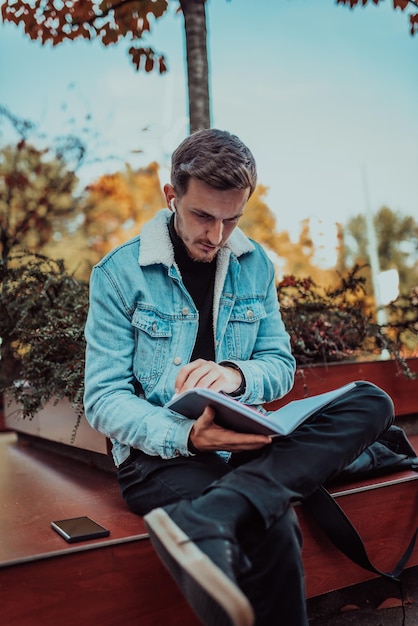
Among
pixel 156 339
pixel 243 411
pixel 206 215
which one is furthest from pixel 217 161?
pixel 243 411

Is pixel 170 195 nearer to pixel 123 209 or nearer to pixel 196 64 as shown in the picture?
pixel 196 64

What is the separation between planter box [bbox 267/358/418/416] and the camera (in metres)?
2.62

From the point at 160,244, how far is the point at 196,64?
149 centimetres

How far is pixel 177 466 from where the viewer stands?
1531mm

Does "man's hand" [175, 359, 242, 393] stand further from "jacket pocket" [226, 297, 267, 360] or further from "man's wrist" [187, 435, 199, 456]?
"jacket pocket" [226, 297, 267, 360]

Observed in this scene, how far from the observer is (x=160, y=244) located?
1.76 meters

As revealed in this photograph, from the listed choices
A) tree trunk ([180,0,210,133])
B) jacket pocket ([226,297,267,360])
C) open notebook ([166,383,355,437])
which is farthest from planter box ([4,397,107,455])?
tree trunk ([180,0,210,133])

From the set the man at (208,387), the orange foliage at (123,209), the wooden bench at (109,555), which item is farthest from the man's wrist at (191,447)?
the orange foliage at (123,209)

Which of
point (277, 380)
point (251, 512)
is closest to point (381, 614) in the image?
point (277, 380)

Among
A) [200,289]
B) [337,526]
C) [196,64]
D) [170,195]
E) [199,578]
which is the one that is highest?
[196,64]

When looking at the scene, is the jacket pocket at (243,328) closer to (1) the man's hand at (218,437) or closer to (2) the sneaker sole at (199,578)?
(1) the man's hand at (218,437)

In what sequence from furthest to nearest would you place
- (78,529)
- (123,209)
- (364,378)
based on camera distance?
(123,209), (364,378), (78,529)

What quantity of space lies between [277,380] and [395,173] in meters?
14.2

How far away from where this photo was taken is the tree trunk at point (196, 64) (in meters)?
2.92
